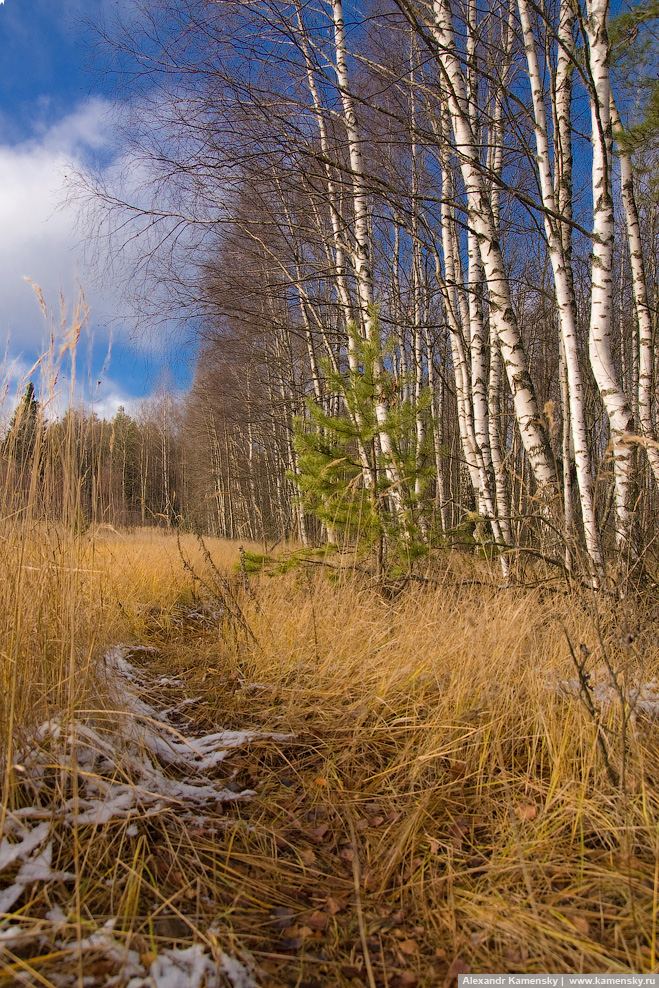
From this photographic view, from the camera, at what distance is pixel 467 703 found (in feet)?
7.44

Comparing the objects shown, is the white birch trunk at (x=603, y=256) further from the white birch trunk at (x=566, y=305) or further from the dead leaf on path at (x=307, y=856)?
the dead leaf on path at (x=307, y=856)

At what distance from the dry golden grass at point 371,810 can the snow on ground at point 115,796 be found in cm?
3

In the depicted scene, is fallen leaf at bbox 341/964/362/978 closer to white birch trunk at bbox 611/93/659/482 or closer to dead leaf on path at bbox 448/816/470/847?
dead leaf on path at bbox 448/816/470/847

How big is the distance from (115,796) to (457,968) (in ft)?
3.42

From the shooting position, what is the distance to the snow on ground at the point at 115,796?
3.78ft

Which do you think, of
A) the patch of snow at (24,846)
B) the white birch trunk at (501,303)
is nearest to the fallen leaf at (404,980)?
the patch of snow at (24,846)

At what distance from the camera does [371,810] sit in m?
1.84

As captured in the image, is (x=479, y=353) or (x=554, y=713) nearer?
(x=554, y=713)

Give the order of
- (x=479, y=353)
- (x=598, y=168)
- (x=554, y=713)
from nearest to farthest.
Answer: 1. (x=554, y=713)
2. (x=598, y=168)
3. (x=479, y=353)

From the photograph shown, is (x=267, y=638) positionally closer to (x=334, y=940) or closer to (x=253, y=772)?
(x=253, y=772)

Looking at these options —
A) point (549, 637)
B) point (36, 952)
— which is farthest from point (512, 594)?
point (36, 952)

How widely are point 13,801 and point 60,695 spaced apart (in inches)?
16.3

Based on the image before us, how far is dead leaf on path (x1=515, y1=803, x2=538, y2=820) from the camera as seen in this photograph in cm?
171

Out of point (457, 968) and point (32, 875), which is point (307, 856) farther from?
point (32, 875)
